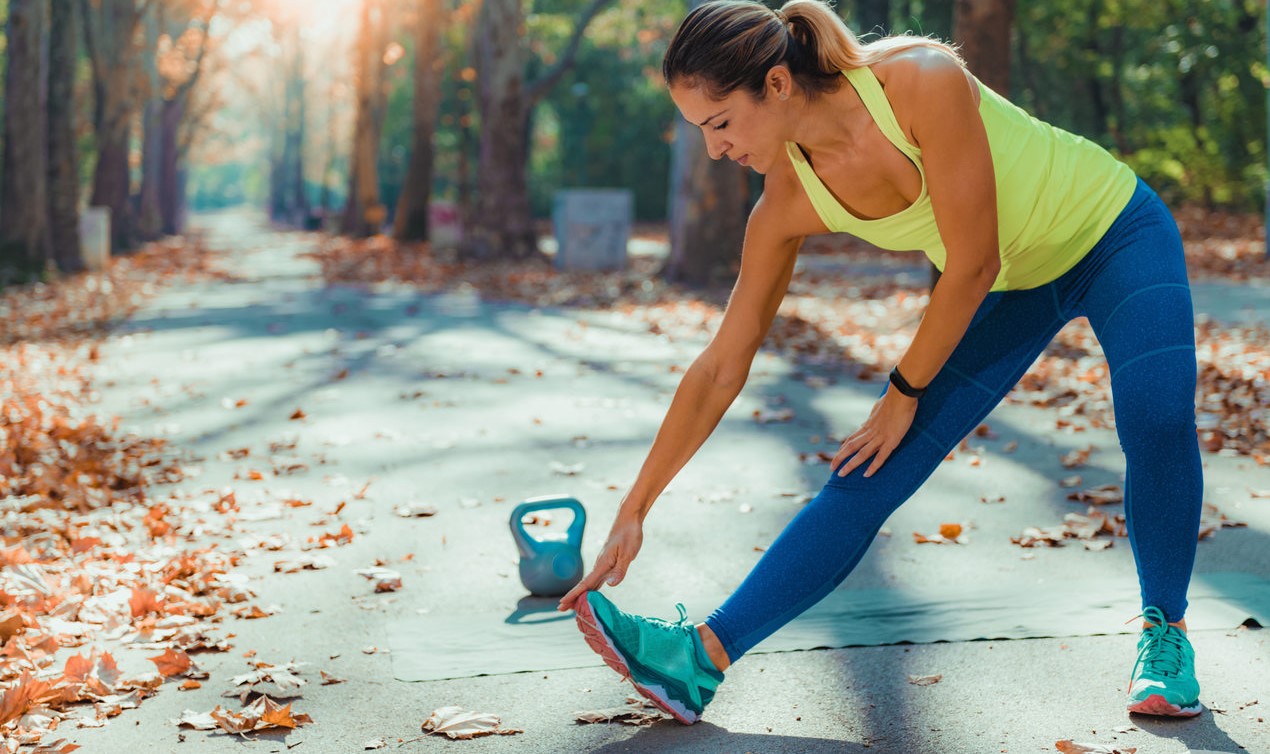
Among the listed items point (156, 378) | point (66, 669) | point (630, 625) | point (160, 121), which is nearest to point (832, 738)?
point (630, 625)

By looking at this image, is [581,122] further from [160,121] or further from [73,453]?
[73,453]

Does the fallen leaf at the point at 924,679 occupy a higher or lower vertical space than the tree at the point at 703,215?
lower

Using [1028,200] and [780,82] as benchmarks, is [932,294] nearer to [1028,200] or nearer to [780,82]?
[1028,200]

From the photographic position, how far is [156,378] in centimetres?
927

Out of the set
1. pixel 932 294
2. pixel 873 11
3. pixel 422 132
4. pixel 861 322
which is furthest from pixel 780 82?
pixel 422 132

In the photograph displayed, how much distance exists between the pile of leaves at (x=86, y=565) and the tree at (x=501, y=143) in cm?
1244

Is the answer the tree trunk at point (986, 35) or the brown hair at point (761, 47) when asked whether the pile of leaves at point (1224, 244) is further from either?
the brown hair at point (761, 47)

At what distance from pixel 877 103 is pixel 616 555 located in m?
1.12

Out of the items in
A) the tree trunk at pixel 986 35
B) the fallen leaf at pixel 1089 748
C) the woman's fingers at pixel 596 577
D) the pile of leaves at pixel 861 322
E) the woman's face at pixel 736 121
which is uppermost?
the tree trunk at pixel 986 35

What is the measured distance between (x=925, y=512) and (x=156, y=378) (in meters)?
6.20

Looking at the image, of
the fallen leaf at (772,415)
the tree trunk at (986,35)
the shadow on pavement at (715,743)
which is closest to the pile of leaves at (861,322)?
the fallen leaf at (772,415)

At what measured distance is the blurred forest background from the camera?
1716 cm

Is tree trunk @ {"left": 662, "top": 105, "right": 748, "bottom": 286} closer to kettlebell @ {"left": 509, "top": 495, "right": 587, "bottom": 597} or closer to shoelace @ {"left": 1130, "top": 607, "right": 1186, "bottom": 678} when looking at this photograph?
kettlebell @ {"left": 509, "top": 495, "right": 587, "bottom": 597}

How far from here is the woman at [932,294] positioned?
260cm
